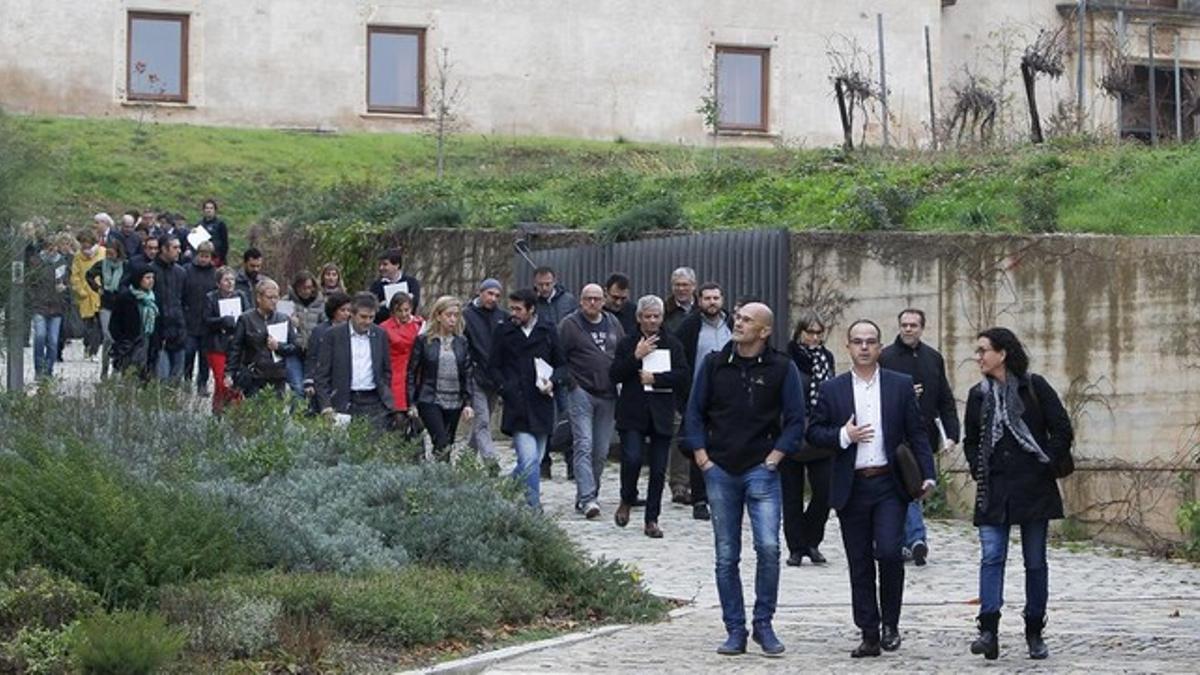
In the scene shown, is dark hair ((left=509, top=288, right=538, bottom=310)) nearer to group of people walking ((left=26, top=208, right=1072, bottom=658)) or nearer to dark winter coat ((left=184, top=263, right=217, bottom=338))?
group of people walking ((left=26, top=208, right=1072, bottom=658))

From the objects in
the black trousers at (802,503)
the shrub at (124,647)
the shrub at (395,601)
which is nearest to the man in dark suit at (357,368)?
the black trousers at (802,503)

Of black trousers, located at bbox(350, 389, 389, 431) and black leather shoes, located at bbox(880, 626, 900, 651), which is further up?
black trousers, located at bbox(350, 389, 389, 431)

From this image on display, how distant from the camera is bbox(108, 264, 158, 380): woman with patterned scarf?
26047 mm

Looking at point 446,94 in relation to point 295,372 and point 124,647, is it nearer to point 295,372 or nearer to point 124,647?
point 295,372

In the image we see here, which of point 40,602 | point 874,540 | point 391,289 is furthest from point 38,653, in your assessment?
point 391,289

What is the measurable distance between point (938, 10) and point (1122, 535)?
27.2 meters

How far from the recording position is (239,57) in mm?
43500

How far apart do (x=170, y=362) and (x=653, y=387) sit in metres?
7.73

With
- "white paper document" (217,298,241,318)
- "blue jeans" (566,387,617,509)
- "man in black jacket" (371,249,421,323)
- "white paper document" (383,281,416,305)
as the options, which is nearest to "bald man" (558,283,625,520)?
"blue jeans" (566,387,617,509)

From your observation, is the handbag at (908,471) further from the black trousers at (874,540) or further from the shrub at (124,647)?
the shrub at (124,647)

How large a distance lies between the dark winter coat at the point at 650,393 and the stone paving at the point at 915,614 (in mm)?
838

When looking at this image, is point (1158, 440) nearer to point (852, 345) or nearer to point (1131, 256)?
point (1131, 256)

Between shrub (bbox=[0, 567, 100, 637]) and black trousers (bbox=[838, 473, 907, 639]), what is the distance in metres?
4.21

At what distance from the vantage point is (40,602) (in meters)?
13.8
